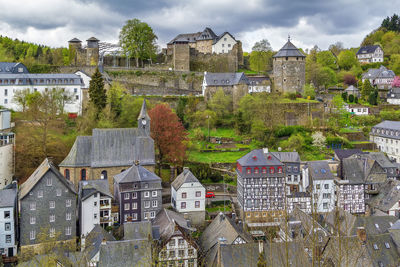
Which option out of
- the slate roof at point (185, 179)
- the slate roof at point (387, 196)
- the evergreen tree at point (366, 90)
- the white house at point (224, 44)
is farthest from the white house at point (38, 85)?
the evergreen tree at point (366, 90)

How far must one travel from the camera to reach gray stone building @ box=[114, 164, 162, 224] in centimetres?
3133

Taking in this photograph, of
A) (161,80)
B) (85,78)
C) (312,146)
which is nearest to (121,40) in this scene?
(161,80)

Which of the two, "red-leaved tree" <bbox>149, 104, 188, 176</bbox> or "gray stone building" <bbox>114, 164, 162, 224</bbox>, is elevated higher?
"red-leaved tree" <bbox>149, 104, 188, 176</bbox>

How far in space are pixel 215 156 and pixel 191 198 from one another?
11.2 m

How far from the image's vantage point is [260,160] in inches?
1351

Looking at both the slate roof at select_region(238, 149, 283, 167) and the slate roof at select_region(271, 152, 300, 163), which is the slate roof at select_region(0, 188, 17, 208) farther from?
the slate roof at select_region(271, 152, 300, 163)

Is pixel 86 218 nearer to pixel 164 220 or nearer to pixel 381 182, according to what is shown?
pixel 164 220

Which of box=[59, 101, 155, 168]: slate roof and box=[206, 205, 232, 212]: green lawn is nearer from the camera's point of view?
box=[206, 205, 232, 212]: green lawn

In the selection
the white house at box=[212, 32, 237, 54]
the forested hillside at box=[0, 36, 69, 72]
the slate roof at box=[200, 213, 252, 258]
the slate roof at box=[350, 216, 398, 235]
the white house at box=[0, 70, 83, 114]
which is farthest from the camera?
the white house at box=[212, 32, 237, 54]

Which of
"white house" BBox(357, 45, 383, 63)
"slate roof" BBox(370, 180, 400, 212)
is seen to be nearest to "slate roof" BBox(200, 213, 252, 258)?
"slate roof" BBox(370, 180, 400, 212)

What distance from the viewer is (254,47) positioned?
68875mm

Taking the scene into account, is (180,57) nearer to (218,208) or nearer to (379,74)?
(218,208)

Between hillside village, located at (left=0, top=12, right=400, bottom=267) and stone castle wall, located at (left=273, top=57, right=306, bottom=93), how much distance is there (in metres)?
0.16

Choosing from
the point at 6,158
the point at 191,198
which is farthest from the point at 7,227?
the point at 191,198
